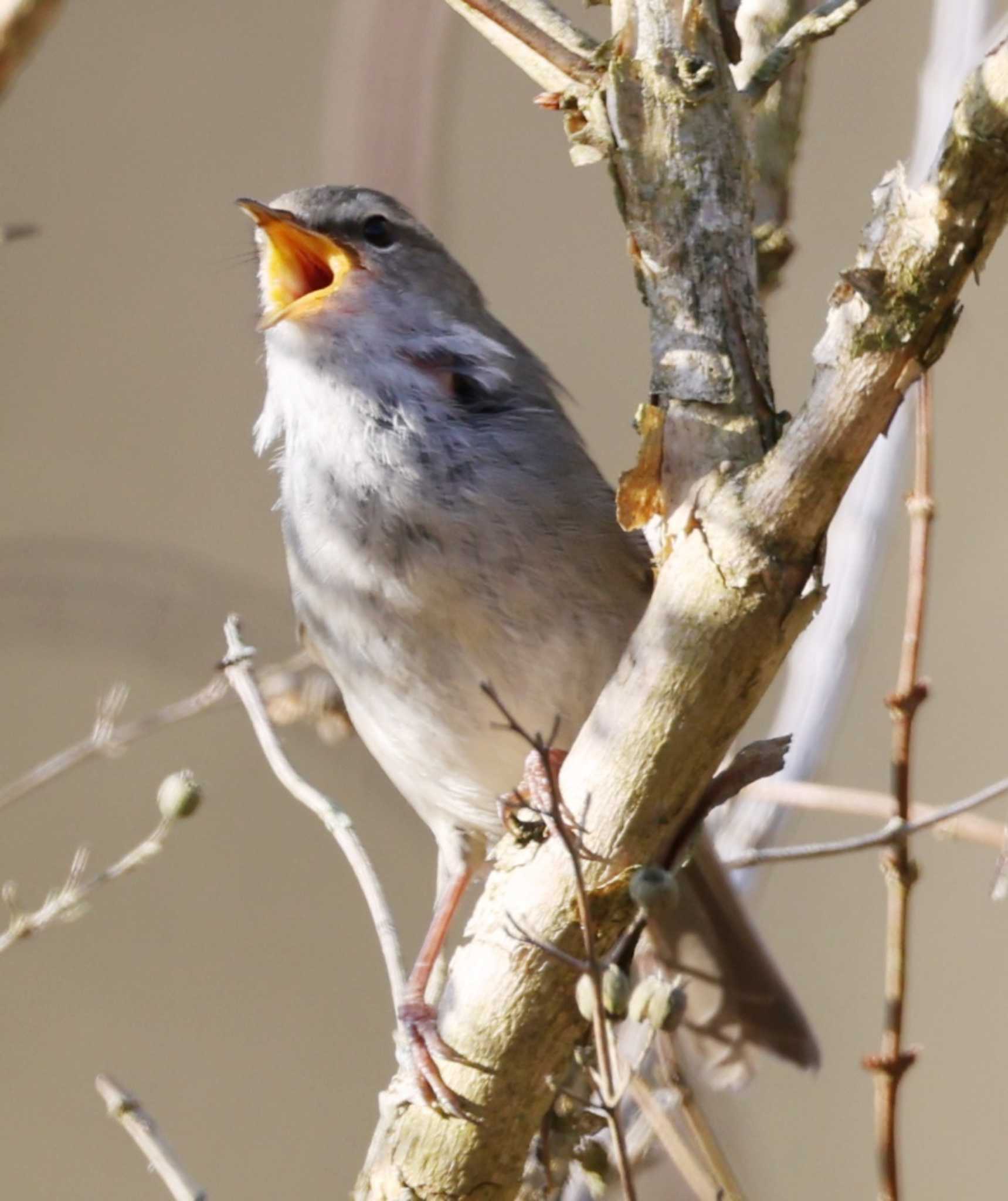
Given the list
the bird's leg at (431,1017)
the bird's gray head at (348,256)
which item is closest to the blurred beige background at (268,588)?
the bird's leg at (431,1017)

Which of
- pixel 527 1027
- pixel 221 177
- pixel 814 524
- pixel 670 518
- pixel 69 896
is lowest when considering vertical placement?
pixel 527 1027

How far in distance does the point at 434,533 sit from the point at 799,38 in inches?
32.4

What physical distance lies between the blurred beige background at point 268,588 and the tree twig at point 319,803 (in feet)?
5.46

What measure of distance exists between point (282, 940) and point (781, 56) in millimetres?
2874

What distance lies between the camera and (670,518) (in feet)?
5.72

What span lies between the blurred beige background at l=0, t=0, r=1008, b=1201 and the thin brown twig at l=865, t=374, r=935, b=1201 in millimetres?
2259

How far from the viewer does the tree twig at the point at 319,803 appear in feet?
6.32

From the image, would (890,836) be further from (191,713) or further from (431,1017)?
(191,713)

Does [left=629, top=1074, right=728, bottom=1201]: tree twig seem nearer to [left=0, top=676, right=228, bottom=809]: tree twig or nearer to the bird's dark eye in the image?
[left=0, top=676, right=228, bottom=809]: tree twig

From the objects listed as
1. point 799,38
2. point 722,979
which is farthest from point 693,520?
point 722,979

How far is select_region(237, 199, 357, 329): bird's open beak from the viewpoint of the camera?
8.79 ft

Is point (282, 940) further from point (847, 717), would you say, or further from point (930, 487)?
point (930, 487)

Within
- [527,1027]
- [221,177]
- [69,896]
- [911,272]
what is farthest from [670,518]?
[221,177]

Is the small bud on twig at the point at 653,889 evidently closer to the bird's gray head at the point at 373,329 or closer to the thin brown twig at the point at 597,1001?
the thin brown twig at the point at 597,1001
